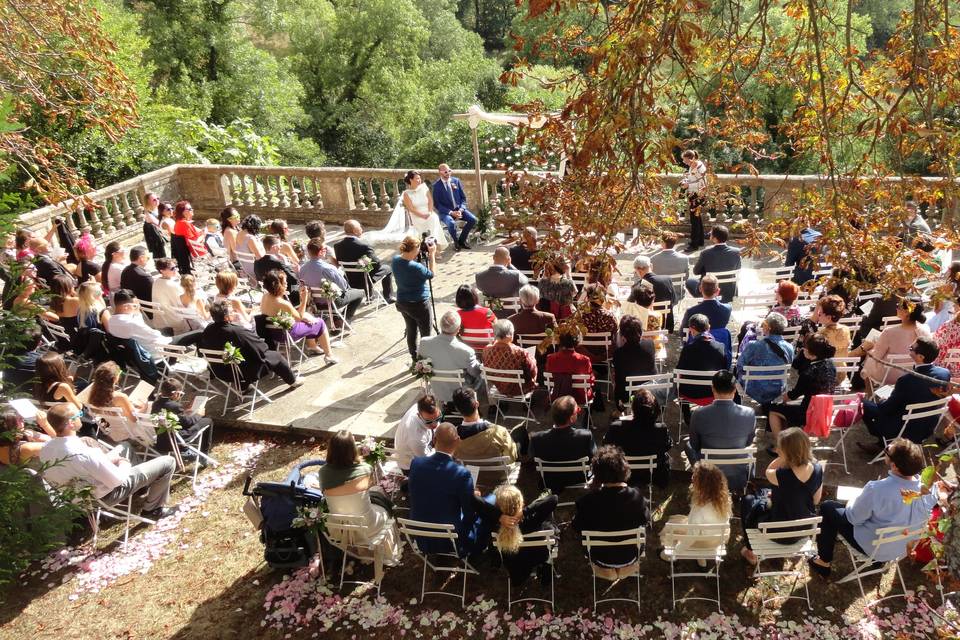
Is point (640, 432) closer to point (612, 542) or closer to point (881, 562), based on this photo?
point (612, 542)

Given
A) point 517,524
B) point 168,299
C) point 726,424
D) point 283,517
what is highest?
point 168,299

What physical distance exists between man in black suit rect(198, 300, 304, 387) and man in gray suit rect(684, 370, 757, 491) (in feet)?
16.0

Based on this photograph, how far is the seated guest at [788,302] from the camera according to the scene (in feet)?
27.7

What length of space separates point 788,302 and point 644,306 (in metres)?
1.52

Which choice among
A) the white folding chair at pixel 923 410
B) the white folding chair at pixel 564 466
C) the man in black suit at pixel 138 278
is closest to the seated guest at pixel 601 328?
the white folding chair at pixel 564 466

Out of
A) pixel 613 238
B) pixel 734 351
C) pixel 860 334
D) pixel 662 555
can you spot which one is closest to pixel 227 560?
pixel 662 555

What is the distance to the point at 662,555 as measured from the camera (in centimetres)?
633

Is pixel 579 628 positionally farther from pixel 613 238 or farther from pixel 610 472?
pixel 613 238

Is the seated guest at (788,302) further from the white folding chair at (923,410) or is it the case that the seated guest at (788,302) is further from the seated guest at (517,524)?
the seated guest at (517,524)

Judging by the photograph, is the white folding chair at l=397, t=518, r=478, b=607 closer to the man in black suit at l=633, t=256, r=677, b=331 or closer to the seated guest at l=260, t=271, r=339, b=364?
the seated guest at l=260, t=271, r=339, b=364

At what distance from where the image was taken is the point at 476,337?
29.8ft

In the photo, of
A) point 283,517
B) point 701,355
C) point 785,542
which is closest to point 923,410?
point 701,355

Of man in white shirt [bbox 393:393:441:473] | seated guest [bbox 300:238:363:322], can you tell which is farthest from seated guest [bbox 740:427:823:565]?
seated guest [bbox 300:238:363:322]

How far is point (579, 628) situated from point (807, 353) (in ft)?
10.9
